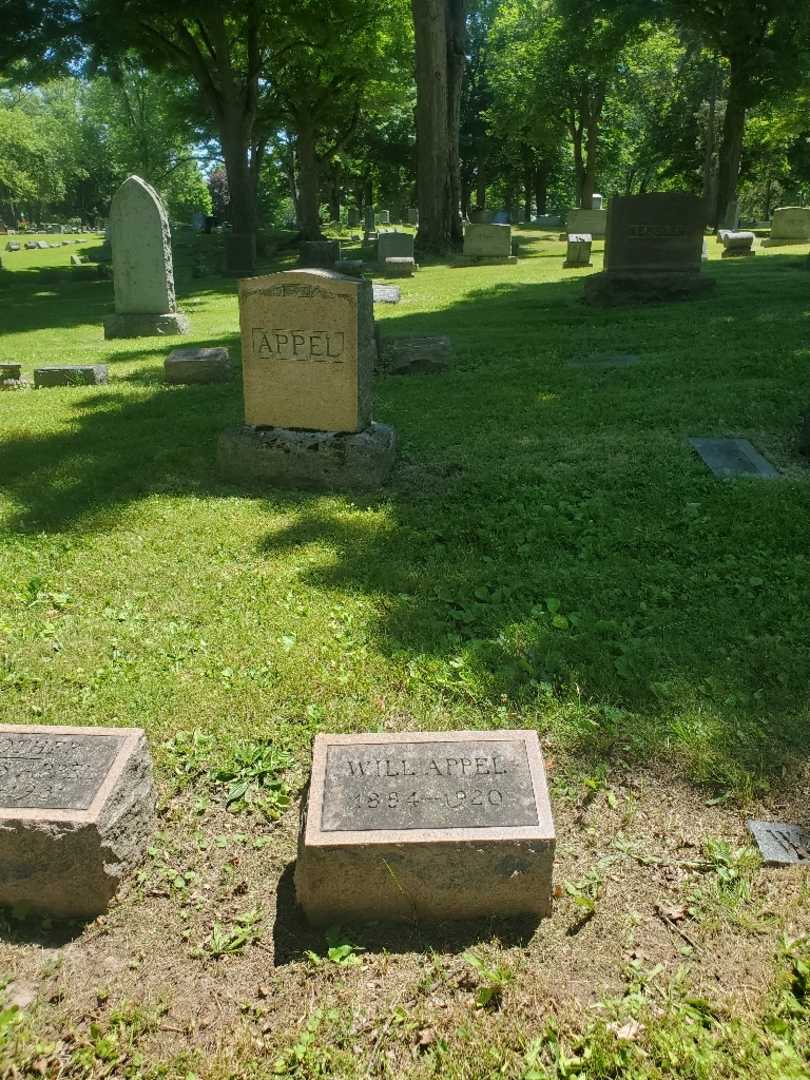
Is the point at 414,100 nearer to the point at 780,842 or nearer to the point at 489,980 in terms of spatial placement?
the point at 780,842

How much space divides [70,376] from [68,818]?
8.29 meters

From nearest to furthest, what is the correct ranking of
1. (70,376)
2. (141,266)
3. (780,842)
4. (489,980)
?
1. (489,980)
2. (780,842)
3. (70,376)
4. (141,266)

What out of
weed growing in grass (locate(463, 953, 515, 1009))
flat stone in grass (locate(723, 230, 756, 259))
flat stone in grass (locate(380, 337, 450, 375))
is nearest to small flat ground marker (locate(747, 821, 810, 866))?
weed growing in grass (locate(463, 953, 515, 1009))

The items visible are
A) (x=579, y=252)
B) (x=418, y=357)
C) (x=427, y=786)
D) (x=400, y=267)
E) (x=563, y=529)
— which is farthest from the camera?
(x=400, y=267)

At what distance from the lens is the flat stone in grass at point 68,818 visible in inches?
104

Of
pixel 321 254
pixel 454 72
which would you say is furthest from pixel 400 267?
pixel 454 72

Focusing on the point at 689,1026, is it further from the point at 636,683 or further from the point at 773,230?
the point at 773,230

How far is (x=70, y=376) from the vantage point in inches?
386

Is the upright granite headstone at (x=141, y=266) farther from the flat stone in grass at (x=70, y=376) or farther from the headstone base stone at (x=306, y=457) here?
the headstone base stone at (x=306, y=457)

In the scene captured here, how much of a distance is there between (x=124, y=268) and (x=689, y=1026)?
13264mm

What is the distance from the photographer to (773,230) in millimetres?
24953

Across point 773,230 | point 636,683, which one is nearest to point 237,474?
point 636,683

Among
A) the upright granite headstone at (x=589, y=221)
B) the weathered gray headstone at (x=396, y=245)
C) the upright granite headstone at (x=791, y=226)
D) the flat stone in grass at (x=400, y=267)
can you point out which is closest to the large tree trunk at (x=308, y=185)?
the weathered gray headstone at (x=396, y=245)

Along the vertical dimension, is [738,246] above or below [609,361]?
above
